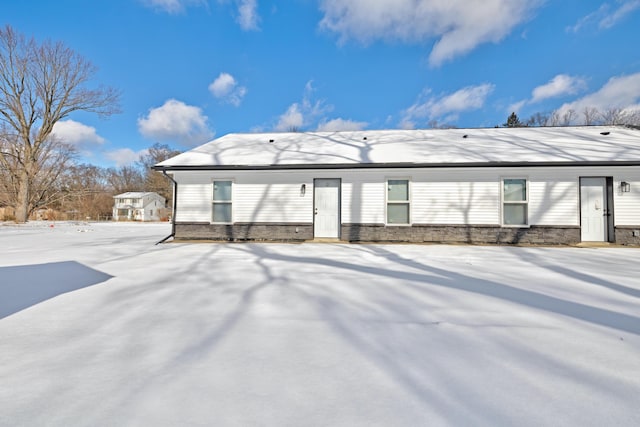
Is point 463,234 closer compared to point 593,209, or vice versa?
point 593,209

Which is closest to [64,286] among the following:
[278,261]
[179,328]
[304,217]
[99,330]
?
[99,330]

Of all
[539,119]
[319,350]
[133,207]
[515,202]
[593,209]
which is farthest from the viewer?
[133,207]

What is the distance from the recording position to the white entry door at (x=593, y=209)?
848 centimetres

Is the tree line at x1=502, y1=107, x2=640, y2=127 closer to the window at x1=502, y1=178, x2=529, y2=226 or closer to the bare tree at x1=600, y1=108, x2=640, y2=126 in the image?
the bare tree at x1=600, y1=108, x2=640, y2=126

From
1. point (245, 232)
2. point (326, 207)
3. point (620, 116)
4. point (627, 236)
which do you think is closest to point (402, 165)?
point (326, 207)

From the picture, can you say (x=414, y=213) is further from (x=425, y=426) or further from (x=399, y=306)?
(x=425, y=426)

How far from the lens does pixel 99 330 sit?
258 centimetres

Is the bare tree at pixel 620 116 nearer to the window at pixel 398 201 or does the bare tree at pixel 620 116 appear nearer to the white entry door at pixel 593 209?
the white entry door at pixel 593 209

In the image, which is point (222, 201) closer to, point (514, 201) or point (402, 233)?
point (402, 233)

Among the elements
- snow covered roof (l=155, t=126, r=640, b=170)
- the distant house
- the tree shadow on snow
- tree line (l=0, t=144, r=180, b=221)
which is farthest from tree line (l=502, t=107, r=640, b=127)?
the distant house

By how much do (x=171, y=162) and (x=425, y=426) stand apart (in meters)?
10.3

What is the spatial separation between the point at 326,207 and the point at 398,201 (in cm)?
237

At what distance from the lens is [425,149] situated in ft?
32.7

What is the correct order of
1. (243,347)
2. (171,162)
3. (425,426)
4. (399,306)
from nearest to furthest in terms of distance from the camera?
(425,426), (243,347), (399,306), (171,162)
